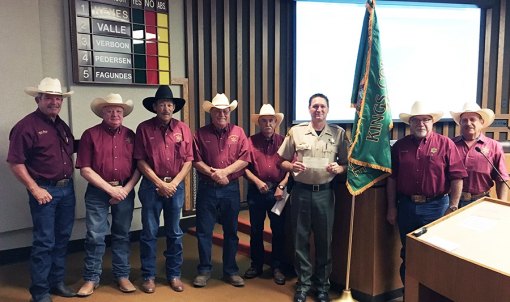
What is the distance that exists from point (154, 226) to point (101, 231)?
430 millimetres

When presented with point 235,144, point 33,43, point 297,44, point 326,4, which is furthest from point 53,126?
point 326,4

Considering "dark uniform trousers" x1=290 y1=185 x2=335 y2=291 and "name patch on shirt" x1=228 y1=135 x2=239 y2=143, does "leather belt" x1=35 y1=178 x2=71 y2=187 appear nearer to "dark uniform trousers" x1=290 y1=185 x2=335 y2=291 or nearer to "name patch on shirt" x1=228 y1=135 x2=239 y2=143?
"name patch on shirt" x1=228 y1=135 x2=239 y2=143

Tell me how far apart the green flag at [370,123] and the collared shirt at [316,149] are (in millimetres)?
129

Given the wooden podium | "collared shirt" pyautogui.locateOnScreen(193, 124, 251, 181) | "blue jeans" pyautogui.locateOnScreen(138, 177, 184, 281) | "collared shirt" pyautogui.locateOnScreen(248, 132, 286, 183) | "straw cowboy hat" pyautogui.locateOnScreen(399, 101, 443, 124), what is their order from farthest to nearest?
"collared shirt" pyautogui.locateOnScreen(248, 132, 286, 183) < "collared shirt" pyautogui.locateOnScreen(193, 124, 251, 181) < "blue jeans" pyautogui.locateOnScreen(138, 177, 184, 281) < "straw cowboy hat" pyautogui.locateOnScreen(399, 101, 443, 124) < the wooden podium

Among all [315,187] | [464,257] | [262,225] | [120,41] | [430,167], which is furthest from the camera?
[120,41]

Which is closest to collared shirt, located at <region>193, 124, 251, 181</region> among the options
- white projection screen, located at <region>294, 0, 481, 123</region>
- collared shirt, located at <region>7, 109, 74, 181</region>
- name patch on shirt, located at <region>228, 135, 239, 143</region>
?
name patch on shirt, located at <region>228, 135, 239, 143</region>

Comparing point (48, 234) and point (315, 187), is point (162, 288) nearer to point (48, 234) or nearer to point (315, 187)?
point (48, 234)

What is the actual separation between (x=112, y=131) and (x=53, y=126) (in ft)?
1.47

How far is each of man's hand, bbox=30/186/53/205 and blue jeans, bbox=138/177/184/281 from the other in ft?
2.32

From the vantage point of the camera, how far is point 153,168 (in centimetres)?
338

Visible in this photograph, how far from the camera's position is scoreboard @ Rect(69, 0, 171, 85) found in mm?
4145

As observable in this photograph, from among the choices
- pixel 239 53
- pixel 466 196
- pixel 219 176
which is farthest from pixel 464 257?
pixel 239 53

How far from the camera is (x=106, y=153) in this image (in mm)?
3316

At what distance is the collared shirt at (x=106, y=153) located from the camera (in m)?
3.29
